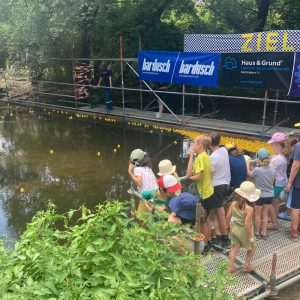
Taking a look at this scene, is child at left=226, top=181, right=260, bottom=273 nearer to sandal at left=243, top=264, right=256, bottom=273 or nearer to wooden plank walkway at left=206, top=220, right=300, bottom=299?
sandal at left=243, top=264, right=256, bottom=273

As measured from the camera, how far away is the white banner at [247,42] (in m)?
10.8

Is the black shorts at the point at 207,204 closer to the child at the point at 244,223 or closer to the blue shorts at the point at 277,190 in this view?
the child at the point at 244,223

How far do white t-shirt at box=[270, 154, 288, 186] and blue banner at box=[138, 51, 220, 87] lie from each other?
6378 millimetres

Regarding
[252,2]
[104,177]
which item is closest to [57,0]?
[104,177]

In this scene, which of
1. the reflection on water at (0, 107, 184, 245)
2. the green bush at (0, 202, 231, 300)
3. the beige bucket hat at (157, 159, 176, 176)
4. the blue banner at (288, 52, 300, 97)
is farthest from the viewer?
the blue banner at (288, 52, 300, 97)

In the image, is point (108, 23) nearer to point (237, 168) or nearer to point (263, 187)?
point (237, 168)

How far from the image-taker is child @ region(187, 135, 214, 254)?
4673mm

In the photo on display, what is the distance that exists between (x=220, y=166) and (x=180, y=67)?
7.74 meters

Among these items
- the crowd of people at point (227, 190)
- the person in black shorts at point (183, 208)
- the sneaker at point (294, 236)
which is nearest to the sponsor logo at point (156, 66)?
the crowd of people at point (227, 190)

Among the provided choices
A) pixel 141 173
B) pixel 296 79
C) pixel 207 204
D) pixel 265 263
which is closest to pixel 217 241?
pixel 207 204

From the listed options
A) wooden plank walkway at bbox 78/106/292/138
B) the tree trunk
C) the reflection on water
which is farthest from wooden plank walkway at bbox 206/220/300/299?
the tree trunk

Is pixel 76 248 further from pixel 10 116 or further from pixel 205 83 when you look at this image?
pixel 10 116

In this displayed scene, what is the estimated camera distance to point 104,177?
8961 millimetres

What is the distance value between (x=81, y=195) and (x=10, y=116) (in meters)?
9.64
